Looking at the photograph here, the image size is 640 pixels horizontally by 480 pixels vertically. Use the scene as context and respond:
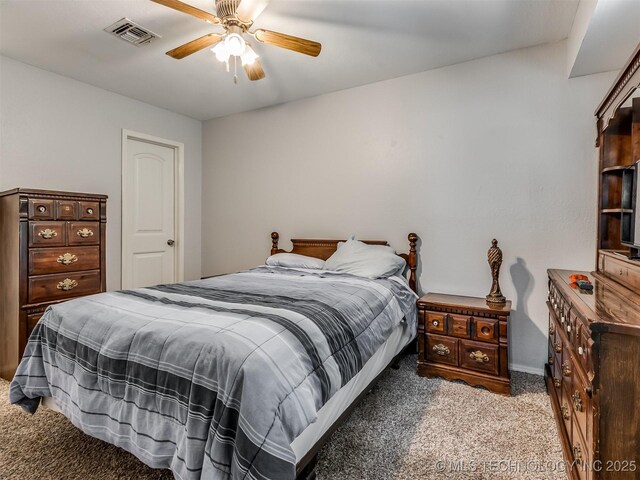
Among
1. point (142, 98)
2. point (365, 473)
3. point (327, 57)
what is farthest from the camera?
point (142, 98)

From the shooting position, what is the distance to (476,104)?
282cm

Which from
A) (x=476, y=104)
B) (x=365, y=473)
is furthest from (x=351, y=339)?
(x=476, y=104)

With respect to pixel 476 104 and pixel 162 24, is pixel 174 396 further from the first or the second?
pixel 476 104

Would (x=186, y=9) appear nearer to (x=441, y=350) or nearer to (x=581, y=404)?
(x=581, y=404)

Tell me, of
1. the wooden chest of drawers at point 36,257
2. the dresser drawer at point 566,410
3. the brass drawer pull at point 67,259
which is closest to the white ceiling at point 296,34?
the wooden chest of drawers at point 36,257

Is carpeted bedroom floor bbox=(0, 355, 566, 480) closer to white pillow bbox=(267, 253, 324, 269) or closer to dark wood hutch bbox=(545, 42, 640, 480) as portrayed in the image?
dark wood hutch bbox=(545, 42, 640, 480)

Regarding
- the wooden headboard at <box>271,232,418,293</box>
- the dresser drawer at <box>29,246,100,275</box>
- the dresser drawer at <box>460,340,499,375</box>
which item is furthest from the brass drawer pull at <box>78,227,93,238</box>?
the dresser drawer at <box>460,340,499,375</box>

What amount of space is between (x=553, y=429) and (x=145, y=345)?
215cm

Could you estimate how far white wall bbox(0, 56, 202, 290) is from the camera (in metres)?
2.86

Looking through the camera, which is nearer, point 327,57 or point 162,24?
point 162,24

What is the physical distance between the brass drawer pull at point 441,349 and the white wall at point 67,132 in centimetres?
320

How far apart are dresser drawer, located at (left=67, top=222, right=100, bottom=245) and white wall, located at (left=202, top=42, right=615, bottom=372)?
1.66 meters

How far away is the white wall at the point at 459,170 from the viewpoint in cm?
252

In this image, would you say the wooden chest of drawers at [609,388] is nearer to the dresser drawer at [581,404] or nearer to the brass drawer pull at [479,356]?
the dresser drawer at [581,404]
